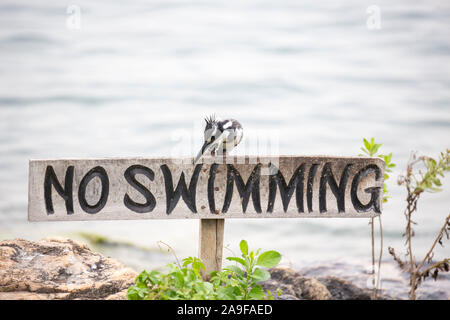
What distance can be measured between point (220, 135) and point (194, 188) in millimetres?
317

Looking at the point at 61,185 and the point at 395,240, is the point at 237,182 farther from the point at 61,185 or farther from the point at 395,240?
the point at 395,240

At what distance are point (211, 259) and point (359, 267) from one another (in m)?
2.53

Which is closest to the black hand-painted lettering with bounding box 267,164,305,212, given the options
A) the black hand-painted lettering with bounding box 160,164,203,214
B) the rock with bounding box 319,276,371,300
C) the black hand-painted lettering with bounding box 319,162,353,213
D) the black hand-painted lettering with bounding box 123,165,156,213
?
the black hand-painted lettering with bounding box 319,162,353,213

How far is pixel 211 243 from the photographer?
2855 millimetres

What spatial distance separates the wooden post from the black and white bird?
15.1 inches

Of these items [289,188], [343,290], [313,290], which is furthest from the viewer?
[343,290]

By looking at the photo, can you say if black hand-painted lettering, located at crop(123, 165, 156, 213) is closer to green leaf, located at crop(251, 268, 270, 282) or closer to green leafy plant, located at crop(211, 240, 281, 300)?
green leafy plant, located at crop(211, 240, 281, 300)

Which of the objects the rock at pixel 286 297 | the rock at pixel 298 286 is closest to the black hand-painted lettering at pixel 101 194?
the rock at pixel 286 297

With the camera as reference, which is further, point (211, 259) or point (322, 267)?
point (322, 267)

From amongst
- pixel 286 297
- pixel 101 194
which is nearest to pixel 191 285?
pixel 101 194

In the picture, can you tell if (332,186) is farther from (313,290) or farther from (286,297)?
(313,290)
